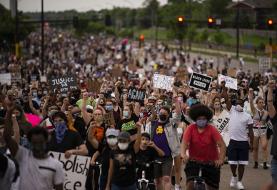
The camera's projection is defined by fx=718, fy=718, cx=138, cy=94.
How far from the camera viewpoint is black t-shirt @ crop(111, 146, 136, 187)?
9.56 metres

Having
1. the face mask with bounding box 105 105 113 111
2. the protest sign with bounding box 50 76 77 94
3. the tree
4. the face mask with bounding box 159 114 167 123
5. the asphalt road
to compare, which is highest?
the tree

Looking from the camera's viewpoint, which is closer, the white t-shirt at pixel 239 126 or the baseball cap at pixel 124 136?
the baseball cap at pixel 124 136

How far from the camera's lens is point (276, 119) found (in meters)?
10.7

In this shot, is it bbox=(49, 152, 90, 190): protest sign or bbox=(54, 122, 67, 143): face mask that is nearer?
bbox=(49, 152, 90, 190): protest sign

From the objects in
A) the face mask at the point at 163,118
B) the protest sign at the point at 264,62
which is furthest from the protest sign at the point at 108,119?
the protest sign at the point at 264,62

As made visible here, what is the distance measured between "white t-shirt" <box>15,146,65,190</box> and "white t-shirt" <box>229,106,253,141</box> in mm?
6447

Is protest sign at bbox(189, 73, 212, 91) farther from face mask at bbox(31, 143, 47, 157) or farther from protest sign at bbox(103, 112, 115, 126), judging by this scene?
face mask at bbox(31, 143, 47, 157)

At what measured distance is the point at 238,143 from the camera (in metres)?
13.6

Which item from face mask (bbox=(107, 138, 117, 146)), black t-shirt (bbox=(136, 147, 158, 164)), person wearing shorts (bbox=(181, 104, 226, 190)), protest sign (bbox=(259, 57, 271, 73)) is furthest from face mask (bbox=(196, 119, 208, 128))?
protest sign (bbox=(259, 57, 271, 73))

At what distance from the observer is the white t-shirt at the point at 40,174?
7.69 meters

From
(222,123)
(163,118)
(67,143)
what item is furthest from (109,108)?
(67,143)

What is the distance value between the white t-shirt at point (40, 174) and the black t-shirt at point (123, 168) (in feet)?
6.11

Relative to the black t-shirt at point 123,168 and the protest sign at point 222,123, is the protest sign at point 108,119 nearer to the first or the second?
the black t-shirt at point 123,168

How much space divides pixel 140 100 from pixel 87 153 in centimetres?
562
